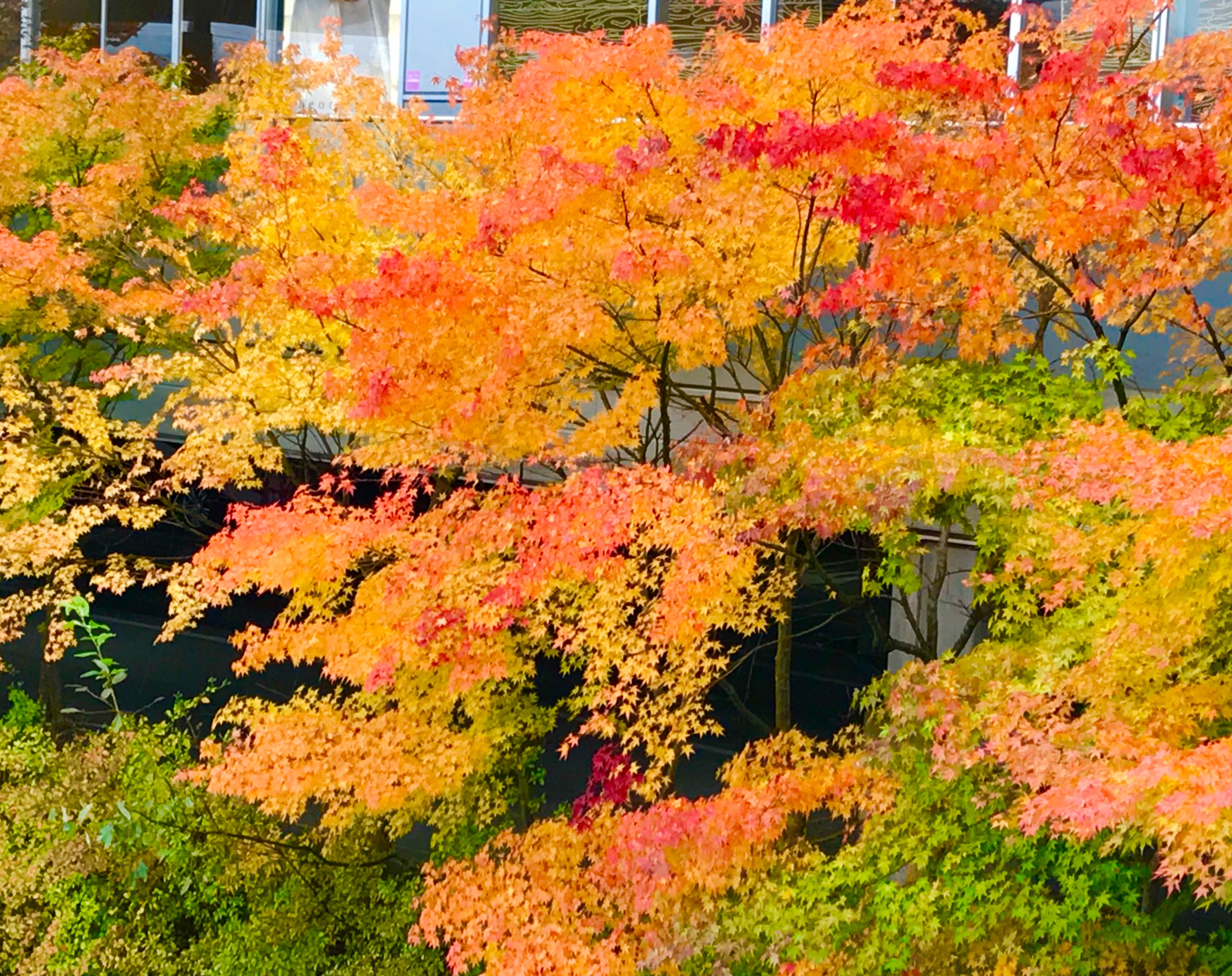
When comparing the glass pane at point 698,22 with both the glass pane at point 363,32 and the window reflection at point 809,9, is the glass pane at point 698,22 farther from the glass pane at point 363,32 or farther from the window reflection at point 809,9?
the glass pane at point 363,32

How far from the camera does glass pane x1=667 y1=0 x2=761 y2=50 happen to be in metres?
16.2

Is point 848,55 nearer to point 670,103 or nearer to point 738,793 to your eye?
point 670,103

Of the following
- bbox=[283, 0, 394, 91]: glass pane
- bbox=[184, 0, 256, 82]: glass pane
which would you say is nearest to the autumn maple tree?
bbox=[283, 0, 394, 91]: glass pane

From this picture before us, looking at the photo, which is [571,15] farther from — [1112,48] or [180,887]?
[180,887]

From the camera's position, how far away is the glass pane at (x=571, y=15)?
1694cm

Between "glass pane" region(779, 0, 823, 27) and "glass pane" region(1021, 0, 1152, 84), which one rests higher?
"glass pane" region(779, 0, 823, 27)

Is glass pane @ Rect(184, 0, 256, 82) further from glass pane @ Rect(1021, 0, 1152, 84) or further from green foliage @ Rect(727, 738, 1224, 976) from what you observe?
green foliage @ Rect(727, 738, 1224, 976)

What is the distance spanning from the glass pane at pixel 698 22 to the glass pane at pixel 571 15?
1.70 feet

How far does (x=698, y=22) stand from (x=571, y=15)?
1.96 m

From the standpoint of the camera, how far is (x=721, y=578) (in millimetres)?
9531

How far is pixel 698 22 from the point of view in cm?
1641

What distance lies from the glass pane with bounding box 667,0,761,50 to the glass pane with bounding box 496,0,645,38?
1.70 ft

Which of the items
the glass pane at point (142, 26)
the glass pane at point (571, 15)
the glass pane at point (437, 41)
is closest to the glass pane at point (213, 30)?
the glass pane at point (142, 26)

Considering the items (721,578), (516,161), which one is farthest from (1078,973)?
(516,161)
